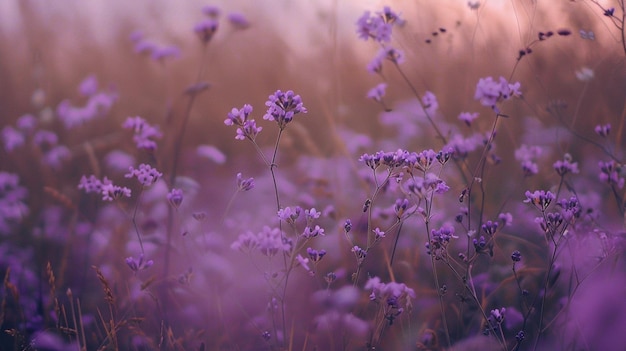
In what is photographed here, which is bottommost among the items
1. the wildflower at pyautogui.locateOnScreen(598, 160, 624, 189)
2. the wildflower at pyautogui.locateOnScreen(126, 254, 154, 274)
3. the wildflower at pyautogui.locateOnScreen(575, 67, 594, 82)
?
the wildflower at pyautogui.locateOnScreen(126, 254, 154, 274)

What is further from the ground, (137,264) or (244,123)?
(244,123)

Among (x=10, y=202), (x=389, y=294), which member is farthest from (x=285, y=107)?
(x=10, y=202)

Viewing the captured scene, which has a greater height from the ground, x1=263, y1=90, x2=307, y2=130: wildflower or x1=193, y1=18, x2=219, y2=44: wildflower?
x1=263, y1=90, x2=307, y2=130: wildflower

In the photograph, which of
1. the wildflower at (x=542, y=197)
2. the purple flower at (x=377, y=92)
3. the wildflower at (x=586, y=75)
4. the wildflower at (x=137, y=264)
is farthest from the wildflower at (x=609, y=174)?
the wildflower at (x=137, y=264)

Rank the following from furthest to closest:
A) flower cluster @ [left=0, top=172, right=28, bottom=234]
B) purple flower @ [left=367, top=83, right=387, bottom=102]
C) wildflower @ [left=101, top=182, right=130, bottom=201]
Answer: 1. flower cluster @ [left=0, top=172, right=28, bottom=234]
2. purple flower @ [left=367, top=83, right=387, bottom=102]
3. wildflower @ [left=101, top=182, right=130, bottom=201]

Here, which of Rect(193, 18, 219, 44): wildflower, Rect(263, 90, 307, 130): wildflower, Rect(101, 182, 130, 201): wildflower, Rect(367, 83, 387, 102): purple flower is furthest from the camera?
Rect(193, 18, 219, 44): wildflower

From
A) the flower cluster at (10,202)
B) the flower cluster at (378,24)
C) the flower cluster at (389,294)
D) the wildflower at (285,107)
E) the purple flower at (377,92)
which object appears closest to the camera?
the flower cluster at (389,294)

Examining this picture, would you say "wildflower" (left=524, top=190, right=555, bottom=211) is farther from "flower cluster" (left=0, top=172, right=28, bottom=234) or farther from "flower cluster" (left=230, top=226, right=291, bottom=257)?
"flower cluster" (left=0, top=172, right=28, bottom=234)

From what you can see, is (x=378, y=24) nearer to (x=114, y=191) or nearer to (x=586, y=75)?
(x=586, y=75)

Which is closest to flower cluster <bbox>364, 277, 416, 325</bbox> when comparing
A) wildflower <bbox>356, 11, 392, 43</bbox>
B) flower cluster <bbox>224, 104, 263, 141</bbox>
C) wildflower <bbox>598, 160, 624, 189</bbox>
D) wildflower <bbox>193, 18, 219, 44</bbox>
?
flower cluster <bbox>224, 104, 263, 141</bbox>

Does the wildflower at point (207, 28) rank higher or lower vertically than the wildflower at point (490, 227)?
higher

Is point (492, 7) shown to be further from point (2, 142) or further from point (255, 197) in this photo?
point (2, 142)

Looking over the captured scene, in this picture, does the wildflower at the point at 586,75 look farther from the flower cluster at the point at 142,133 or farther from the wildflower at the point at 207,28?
the flower cluster at the point at 142,133

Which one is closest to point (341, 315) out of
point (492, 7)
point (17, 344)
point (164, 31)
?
point (17, 344)
